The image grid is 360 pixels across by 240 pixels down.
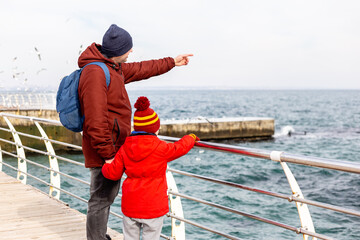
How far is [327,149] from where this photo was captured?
28.2 m

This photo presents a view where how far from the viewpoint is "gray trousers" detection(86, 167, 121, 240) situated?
9.49 feet

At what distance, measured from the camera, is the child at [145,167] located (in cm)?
250

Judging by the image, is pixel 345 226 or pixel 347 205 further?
pixel 347 205

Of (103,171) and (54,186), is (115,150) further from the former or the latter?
(54,186)

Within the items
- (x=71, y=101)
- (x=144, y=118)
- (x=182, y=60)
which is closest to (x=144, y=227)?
(x=144, y=118)

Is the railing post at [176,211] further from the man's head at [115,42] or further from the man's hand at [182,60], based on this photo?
the man's head at [115,42]

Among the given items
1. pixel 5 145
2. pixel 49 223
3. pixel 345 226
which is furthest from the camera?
pixel 5 145

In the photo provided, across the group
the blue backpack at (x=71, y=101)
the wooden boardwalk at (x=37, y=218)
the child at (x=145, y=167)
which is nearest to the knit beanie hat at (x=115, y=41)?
the blue backpack at (x=71, y=101)

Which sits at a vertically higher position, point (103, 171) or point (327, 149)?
point (103, 171)

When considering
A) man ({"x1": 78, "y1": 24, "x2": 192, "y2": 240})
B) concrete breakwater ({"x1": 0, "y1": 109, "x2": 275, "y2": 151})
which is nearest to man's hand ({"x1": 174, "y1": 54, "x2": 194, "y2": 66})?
man ({"x1": 78, "y1": 24, "x2": 192, "y2": 240})

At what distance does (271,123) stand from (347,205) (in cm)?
1755

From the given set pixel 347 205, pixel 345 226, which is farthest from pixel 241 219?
pixel 347 205

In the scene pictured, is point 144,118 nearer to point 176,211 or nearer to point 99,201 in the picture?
point 99,201

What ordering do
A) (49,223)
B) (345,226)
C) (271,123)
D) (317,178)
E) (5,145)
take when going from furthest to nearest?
(271,123)
(5,145)
(317,178)
(345,226)
(49,223)
